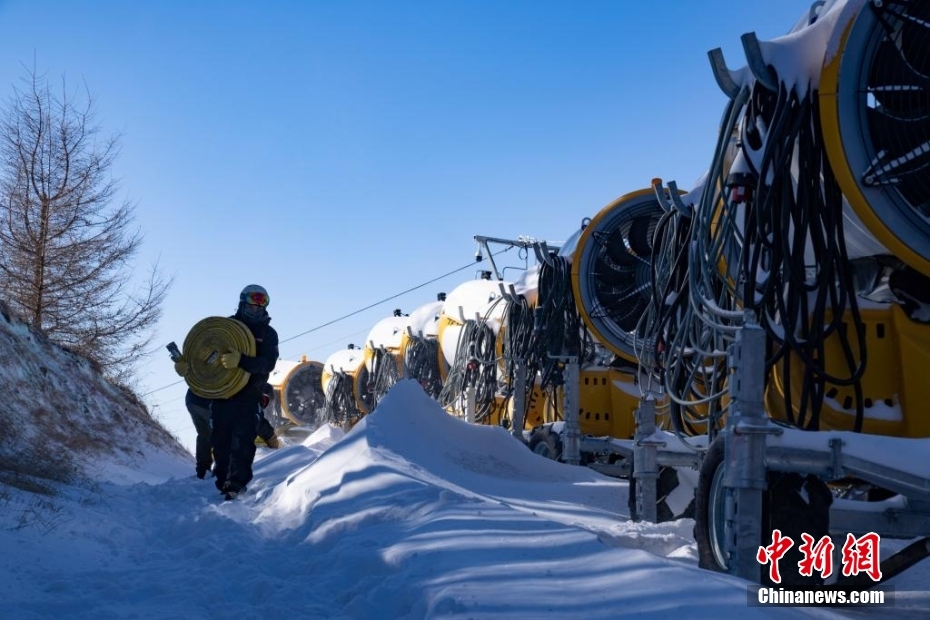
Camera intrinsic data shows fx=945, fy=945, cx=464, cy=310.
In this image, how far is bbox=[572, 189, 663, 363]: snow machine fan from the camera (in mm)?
10266

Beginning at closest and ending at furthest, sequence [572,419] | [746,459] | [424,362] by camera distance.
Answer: [746,459] < [572,419] < [424,362]

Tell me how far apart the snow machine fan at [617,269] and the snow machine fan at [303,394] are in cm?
2016

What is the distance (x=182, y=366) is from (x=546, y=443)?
12.8 ft

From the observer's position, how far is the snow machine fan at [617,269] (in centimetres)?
1027

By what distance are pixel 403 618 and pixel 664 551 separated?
213cm

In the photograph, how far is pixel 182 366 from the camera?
8453mm

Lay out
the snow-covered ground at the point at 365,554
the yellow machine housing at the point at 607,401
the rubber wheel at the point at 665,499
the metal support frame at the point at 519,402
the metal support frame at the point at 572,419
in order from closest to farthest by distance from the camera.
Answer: the snow-covered ground at the point at 365,554 → the rubber wheel at the point at 665,499 → the metal support frame at the point at 572,419 → the yellow machine housing at the point at 607,401 → the metal support frame at the point at 519,402

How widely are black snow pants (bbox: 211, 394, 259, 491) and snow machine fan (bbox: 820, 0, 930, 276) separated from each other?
523 centimetres

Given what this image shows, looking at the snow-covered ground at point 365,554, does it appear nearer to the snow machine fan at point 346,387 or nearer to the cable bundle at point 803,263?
the cable bundle at point 803,263

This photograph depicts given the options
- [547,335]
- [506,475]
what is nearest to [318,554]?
[506,475]

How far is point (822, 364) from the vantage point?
14.4 feet

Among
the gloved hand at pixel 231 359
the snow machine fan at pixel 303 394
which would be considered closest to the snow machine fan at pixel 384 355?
the snow machine fan at pixel 303 394

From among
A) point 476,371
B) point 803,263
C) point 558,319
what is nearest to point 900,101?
point 803,263

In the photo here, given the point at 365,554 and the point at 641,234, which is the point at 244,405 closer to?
the point at 365,554
